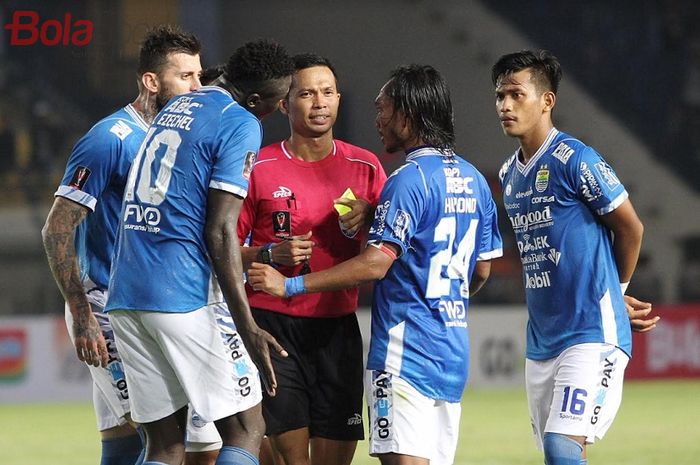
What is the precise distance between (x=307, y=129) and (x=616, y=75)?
17.8 m

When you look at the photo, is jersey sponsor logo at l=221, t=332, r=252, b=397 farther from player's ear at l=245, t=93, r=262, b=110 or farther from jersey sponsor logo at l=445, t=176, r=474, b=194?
jersey sponsor logo at l=445, t=176, r=474, b=194

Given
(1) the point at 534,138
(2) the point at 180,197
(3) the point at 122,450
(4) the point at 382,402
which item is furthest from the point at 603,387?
(3) the point at 122,450

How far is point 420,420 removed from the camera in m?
4.95

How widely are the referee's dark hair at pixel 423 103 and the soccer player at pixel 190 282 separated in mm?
701

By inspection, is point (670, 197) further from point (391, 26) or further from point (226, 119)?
point (226, 119)

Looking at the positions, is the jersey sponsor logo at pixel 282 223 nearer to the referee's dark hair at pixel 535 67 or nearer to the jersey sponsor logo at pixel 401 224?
the jersey sponsor logo at pixel 401 224

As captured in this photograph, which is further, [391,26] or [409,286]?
[391,26]

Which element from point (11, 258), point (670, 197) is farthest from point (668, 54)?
point (11, 258)

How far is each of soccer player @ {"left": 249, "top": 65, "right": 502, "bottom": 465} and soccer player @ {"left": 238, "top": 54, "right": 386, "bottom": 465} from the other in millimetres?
549

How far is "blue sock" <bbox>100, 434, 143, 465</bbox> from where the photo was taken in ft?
19.4

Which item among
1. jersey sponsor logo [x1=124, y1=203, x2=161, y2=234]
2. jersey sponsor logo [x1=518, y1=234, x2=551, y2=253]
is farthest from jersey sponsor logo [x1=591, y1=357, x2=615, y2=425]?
jersey sponsor logo [x1=124, y1=203, x2=161, y2=234]

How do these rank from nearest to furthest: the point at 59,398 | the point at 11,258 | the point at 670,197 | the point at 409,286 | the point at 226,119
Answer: the point at 226,119
the point at 409,286
the point at 59,398
the point at 11,258
the point at 670,197

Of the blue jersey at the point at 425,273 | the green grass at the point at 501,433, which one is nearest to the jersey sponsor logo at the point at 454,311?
the blue jersey at the point at 425,273

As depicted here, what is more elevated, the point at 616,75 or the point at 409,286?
the point at 616,75
